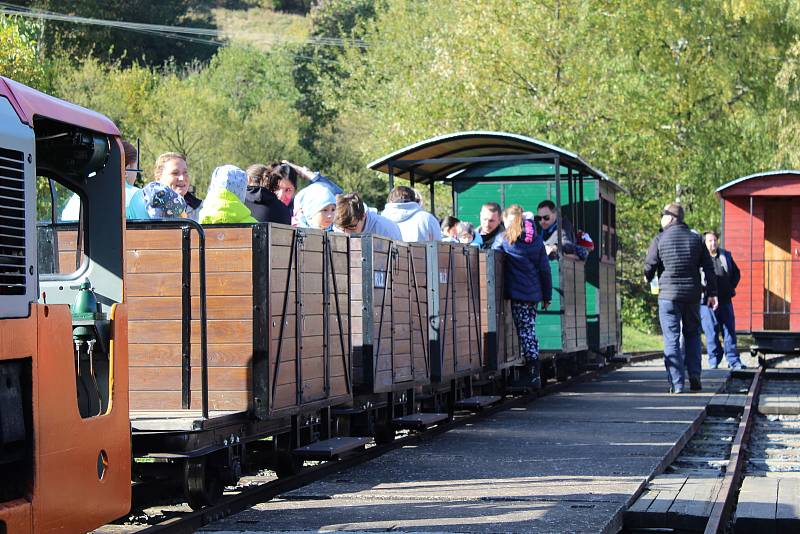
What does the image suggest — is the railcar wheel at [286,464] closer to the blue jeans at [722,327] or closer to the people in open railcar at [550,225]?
the people in open railcar at [550,225]

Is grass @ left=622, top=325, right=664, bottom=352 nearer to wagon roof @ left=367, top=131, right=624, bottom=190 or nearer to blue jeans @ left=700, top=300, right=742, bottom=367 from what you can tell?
blue jeans @ left=700, top=300, right=742, bottom=367

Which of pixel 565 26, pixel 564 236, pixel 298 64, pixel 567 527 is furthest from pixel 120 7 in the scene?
pixel 567 527

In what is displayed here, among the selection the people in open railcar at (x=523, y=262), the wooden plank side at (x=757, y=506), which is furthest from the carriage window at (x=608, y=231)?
the wooden plank side at (x=757, y=506)

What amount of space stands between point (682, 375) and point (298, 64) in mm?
58800

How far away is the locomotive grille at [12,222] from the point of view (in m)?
5.29

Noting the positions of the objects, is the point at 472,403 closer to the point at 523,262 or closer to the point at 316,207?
the point at 523,262

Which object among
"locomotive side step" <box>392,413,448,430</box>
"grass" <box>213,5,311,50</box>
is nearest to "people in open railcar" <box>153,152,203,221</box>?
"locomotive side step" <box>392,413,448,430</box>

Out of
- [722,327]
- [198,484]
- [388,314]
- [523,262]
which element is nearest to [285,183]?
[388,314]

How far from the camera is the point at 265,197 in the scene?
991 centimetres

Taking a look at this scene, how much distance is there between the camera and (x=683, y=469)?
1048 cm

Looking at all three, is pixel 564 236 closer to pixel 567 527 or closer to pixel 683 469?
pixel 683 469

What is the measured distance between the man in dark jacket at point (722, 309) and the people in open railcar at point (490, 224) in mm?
5869

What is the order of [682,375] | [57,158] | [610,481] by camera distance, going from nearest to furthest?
[57,158]
[610,481]
[682,375]

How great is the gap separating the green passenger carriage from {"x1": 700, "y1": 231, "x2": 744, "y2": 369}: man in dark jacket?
1608 millimetres
